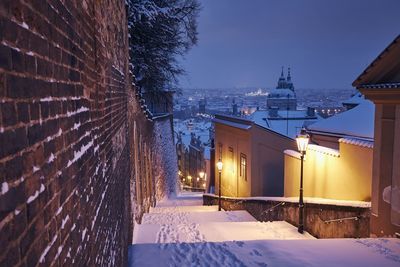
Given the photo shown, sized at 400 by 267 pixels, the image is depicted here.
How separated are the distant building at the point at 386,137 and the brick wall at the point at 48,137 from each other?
800 centimetres

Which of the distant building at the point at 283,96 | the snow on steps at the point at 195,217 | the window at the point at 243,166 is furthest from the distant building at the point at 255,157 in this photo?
the distant building at the point at 283,96

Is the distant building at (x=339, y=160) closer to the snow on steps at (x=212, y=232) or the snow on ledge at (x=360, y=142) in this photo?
the snow on ledge at (x=360, y=142)

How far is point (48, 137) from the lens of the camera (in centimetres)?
191

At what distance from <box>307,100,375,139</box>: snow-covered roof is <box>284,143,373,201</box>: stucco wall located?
171 cm

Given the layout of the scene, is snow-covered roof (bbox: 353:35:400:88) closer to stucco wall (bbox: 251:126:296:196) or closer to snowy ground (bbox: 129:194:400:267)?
snowy ground (bbox: 129:194:400:267)

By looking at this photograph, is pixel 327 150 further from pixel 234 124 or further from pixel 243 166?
pixel 234 124

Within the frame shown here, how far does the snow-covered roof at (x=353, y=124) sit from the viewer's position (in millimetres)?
15250

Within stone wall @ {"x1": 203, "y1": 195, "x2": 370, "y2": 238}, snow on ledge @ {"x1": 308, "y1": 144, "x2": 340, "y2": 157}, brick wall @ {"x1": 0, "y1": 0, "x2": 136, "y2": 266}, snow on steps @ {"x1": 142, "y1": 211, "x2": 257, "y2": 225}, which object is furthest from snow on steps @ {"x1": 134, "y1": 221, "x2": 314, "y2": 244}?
brick wall @ {"x1": 0, "y1": 0, "x2": 136, "y2": 266}

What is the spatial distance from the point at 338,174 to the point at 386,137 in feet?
13.3

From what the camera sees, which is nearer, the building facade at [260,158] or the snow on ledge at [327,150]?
the snow on ledge at [327,150]

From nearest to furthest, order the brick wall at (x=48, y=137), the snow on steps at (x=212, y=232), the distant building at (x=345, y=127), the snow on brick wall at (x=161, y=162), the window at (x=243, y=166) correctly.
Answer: the brick wall at (x=48, y=137)
the snow on steps at (x=212, y=232)
the distant building at (x=345, y=127)
the window at (x=243, y=166)
the snow on brick wall at (x=161, y=162)

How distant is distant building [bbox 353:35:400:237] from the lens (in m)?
9.55

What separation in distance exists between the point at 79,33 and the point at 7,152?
1.78 metres

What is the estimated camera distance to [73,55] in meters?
2.68
